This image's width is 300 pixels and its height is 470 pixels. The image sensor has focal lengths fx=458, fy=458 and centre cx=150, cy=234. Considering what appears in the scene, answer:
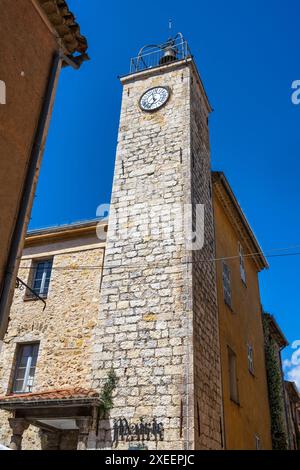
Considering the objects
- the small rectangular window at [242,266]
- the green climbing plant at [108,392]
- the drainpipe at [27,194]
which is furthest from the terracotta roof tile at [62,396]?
the small rectangular window at [242,266]

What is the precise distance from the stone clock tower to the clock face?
0.11 ft

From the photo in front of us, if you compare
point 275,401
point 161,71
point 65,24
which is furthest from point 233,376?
point 65,24

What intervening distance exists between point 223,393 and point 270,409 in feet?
21.2

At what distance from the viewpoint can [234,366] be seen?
11727mm

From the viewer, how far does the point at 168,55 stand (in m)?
13.8

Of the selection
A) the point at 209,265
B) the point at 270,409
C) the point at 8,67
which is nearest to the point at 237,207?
the point at 209,265

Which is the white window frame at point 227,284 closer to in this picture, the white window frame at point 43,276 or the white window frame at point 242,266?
the white window frame at point 242,266

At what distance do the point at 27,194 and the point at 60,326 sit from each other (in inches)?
222

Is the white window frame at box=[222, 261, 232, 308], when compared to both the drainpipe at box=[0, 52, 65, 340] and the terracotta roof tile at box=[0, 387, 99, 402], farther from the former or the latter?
the drainpipe at box=[0, 52, 65, 340]

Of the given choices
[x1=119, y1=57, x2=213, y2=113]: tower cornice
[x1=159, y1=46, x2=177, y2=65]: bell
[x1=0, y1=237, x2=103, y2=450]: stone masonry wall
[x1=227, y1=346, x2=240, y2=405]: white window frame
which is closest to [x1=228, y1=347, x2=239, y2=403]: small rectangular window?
[x1=227, y1=346, x2=240, y2=405]: white window frame

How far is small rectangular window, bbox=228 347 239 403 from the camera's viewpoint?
37.2 feet

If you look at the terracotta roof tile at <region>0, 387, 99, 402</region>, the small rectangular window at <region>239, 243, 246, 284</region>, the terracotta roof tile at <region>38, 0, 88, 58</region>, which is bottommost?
the terracotta roof tile at <region>0, 387, 99, 402</region>

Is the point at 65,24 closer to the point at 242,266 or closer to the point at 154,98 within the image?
the point at 154,98

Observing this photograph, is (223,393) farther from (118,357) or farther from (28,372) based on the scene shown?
(28,372)
